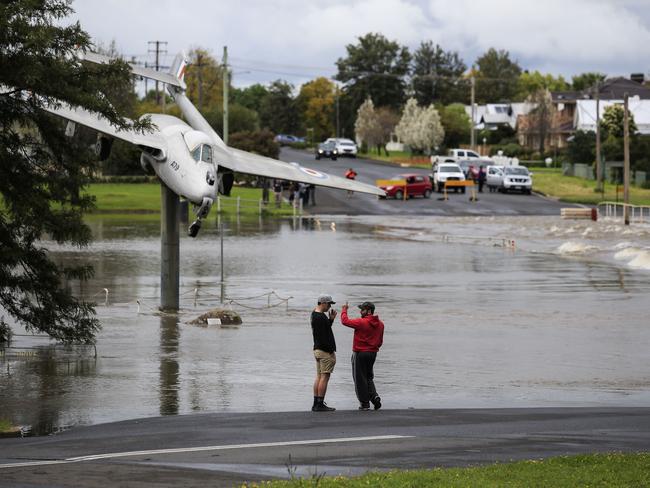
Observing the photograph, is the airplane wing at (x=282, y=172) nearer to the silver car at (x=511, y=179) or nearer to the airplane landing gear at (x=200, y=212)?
the airplane landing gear at (x=200, y=212)

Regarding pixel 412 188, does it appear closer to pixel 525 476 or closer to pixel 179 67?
pixel 179 67

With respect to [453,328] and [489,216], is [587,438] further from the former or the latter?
[489,216]

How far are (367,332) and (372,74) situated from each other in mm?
166801

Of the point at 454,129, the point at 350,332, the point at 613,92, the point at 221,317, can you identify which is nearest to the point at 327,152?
the point at 454,129

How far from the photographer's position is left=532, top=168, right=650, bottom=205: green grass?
82.1 m

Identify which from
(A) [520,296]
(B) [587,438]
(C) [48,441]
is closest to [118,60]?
(C) [48,441]

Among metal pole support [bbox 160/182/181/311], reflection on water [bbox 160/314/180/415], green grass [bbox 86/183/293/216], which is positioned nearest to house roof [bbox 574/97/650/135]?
green grass [bbox 86/183/293/216]

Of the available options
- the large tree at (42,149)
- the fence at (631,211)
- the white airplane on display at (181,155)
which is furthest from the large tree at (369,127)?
the large tree at (42,149)

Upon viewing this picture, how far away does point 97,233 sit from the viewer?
58.2 metres

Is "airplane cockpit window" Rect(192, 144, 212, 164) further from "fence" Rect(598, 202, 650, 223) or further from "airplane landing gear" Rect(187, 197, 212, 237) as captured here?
"fence" Rect(598, 202, 650, 223)

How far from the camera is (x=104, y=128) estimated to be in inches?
1131

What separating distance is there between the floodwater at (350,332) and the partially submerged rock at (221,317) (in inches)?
10.9

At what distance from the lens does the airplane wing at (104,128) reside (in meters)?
27.5

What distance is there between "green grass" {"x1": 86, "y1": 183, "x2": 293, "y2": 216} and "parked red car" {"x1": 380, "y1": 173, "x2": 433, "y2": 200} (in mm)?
8969
